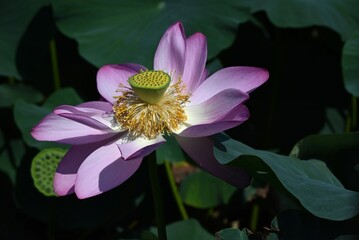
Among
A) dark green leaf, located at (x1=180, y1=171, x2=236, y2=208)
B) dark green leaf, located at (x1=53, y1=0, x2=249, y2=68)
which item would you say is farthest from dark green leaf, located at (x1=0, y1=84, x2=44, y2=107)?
dark green leaf, located at (x1=180, y1=171, x2=236, y2=208)

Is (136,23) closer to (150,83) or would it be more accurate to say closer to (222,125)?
(150,83)

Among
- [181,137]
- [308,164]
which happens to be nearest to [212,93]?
[181,137]

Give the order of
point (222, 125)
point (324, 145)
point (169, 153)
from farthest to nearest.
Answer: point (169, 153) → point (324, 145) → point (222, 125)

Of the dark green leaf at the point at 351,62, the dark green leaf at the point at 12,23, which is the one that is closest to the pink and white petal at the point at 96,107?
the dark green leaf at the point at 351,62

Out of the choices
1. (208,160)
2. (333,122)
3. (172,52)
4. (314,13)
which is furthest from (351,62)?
(208,160)

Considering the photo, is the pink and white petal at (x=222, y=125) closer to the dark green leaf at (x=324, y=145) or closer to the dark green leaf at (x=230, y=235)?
the dark green leaf at (x=230, y=235)

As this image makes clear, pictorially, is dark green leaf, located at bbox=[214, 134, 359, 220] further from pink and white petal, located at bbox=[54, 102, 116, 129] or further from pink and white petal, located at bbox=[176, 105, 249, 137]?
pink and white petal, located at bbox=[54, 102, 116, 129]
